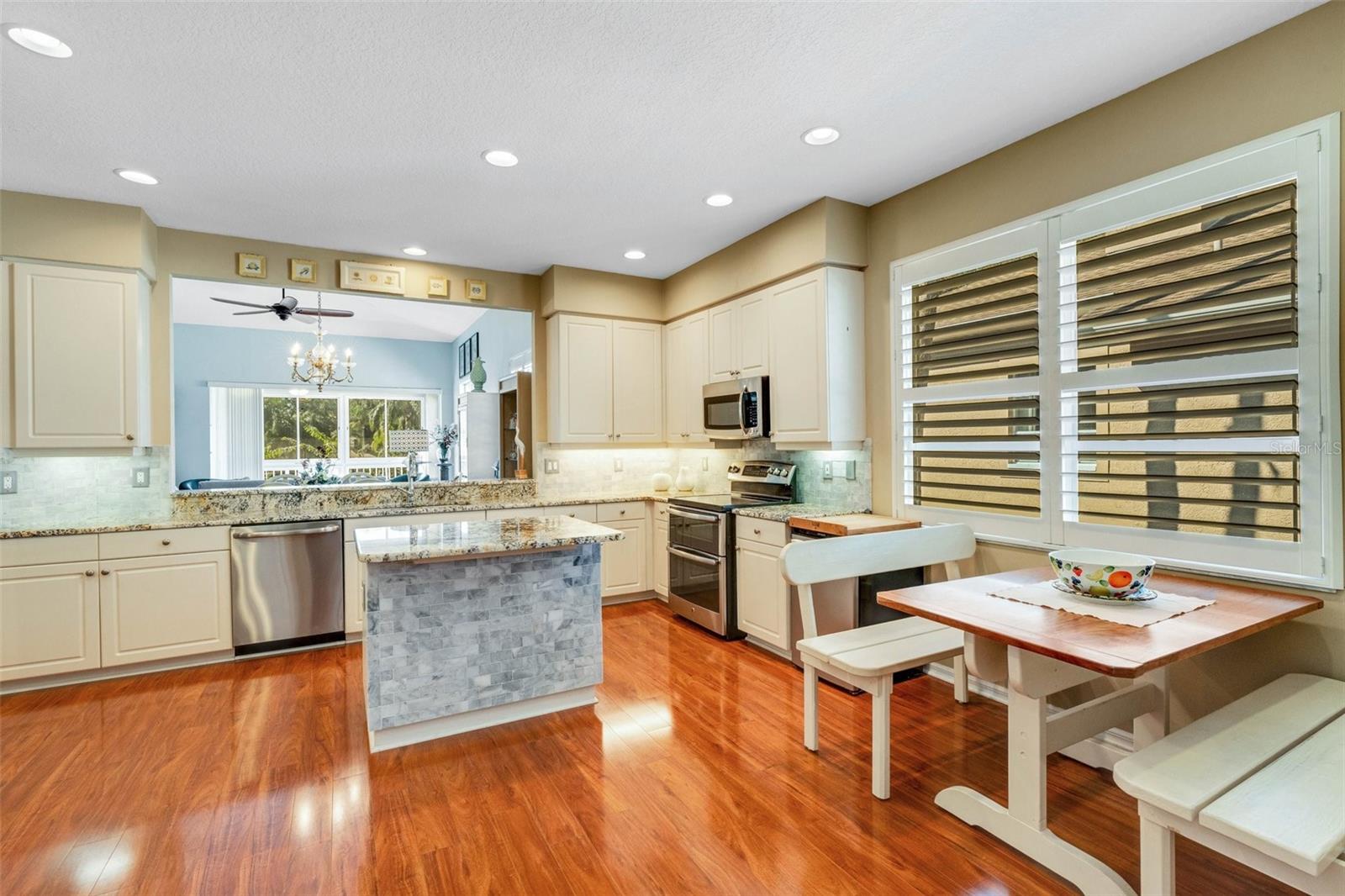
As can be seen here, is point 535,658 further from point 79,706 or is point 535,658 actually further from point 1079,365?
point 1079,365

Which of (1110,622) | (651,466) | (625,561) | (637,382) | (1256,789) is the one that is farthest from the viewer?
(651,466)

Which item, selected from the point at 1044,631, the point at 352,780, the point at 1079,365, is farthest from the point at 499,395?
the point at 1044,631

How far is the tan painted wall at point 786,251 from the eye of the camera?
142 inches

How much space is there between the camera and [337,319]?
789 centimetres

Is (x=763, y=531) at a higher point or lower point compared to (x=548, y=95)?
lower

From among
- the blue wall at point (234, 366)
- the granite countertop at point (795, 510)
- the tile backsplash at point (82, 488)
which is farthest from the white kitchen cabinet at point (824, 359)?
the blue wall at point (234, 366)

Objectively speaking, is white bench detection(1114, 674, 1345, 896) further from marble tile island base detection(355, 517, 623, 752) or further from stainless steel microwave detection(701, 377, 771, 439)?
stainless steel microwave detection(701, 377, 771, 439)

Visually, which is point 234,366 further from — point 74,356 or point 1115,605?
point 1115,605

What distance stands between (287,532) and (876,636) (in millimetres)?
3454

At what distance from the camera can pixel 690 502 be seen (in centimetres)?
435

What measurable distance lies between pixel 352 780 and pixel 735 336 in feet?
10.9

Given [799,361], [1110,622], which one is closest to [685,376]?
[799,361]

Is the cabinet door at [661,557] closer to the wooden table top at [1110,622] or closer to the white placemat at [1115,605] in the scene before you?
the wooden table top at [1110,622]

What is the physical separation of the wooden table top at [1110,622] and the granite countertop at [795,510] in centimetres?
134
